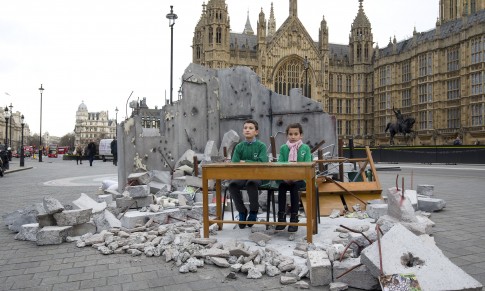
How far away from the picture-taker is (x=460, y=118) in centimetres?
4362

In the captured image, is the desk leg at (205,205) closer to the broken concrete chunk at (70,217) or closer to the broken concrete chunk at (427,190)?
the broken concrete chunk at (70,217)

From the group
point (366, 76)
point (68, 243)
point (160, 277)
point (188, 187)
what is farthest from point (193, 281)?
point (366, 76)

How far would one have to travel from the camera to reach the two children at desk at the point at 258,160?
5055mm

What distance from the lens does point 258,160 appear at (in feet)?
17.8

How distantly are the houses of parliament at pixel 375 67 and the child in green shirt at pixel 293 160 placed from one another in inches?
1642

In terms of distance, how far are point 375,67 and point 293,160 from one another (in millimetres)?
57948

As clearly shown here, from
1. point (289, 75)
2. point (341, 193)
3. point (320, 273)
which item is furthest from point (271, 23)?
point (320, 273)

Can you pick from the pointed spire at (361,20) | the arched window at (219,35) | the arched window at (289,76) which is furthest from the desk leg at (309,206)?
the pointed spire at (361,20)

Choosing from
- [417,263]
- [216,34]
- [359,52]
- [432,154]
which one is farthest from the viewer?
[359,52]

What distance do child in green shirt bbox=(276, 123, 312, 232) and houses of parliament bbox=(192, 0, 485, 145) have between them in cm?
4170

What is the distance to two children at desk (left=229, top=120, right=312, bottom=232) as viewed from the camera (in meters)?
5.05

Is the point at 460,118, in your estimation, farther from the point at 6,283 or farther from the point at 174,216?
the point at 6,283

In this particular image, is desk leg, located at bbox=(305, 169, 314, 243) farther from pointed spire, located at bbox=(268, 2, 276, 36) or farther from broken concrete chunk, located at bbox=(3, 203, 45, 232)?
pointed spire, located at bbox=(268, 2, 276, 36)

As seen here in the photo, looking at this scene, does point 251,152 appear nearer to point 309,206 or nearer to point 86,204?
point 309,206
